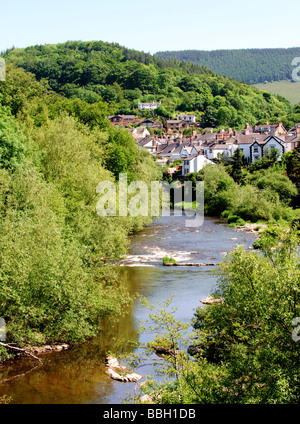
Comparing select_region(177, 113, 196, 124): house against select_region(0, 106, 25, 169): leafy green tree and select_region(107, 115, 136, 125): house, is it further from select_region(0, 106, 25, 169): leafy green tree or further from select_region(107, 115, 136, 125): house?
select_region(0, 106, 25, 169): leafy green tree

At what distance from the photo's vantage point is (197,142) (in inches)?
3925

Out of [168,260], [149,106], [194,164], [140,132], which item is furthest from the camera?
[149,106]

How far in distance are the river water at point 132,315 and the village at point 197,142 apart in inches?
1302

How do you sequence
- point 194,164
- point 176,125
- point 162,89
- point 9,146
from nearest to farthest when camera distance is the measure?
point 9,146, point 194,164, point 176,125, point 162,89

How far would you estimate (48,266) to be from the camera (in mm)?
17250

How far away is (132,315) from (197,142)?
81.9m

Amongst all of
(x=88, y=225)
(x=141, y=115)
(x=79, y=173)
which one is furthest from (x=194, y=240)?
(x=141, y=115)

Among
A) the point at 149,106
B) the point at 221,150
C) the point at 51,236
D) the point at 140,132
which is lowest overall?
the point at 51,236

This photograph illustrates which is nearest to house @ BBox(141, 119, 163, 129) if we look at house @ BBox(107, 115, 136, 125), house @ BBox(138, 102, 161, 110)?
house @ BBox(107, 115, 136, 125)

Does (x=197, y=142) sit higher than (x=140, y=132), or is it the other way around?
(x=140, y=132)

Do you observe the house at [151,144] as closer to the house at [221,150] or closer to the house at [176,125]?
the house at [176,125]

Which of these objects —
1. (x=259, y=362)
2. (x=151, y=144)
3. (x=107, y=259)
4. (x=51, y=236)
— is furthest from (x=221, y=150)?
(x=259, y=362)

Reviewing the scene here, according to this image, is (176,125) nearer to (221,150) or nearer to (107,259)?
(221,150)
